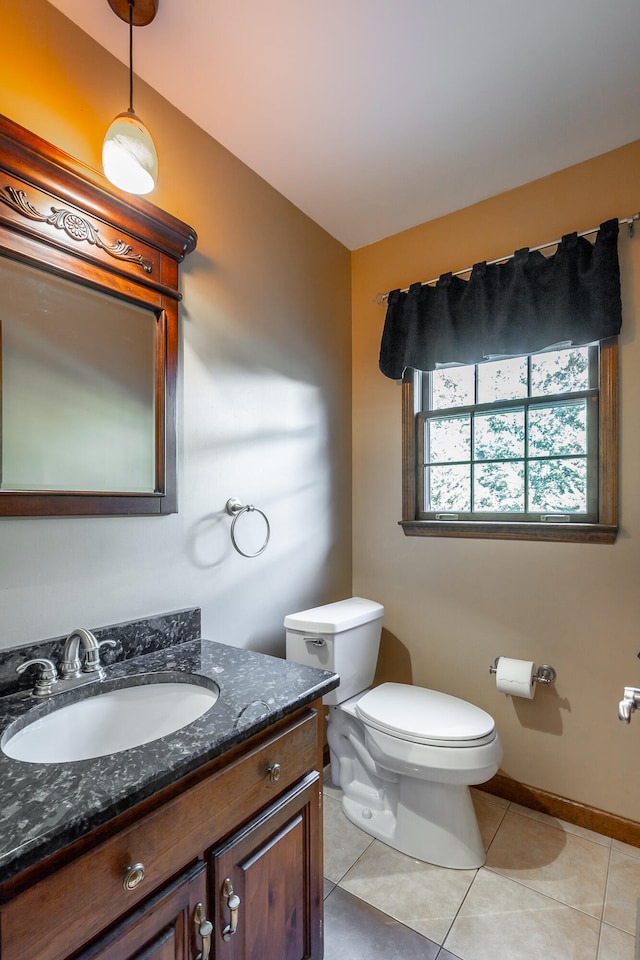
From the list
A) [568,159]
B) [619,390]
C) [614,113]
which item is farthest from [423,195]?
[619,390]

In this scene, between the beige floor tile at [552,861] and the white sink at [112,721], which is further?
the beige floor tile at [552,861]

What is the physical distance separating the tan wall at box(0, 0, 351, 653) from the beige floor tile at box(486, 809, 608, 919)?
3.71 ft

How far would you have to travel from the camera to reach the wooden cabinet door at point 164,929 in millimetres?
729

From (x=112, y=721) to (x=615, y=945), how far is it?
154 centimetres

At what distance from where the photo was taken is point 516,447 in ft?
6.82

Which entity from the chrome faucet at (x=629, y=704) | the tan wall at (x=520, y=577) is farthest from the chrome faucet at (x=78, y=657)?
the tan wall at (x=520, y=577)

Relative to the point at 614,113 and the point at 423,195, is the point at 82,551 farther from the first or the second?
the point at 614,113

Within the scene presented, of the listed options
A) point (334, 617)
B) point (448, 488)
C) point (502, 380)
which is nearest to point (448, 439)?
point (448, 488)

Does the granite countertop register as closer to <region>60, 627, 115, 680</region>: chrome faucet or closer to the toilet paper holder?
<region>60, 627, 115, 680</region>: chrome faucet

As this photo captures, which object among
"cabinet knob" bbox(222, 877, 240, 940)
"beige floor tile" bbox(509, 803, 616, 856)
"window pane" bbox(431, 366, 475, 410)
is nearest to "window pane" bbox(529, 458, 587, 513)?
"window pane" bbox(431, 366, 475, 410)

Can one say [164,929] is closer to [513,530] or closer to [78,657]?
[78,657]

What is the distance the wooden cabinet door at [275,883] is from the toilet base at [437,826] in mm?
621

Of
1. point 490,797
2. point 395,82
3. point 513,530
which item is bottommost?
point 490,797

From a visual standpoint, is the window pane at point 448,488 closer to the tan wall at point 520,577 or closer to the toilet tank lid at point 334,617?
the tan wall at point 520,577
